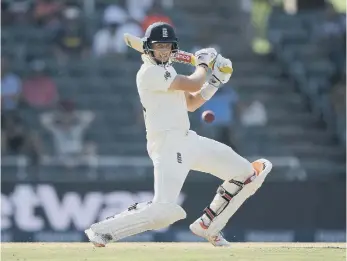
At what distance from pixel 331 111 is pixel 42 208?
4.65 meters

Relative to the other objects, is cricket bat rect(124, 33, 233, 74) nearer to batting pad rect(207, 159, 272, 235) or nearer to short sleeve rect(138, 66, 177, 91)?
short sleeve rect(138, 66, 177, 91)

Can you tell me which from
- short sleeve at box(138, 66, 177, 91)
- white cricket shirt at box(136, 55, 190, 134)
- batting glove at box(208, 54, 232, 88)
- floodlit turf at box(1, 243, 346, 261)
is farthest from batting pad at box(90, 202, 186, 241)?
batting glove at box(208, 54, 232, 88)

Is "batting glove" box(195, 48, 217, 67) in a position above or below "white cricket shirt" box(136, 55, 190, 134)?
above

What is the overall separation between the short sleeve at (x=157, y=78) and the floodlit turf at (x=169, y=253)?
51.7 inches

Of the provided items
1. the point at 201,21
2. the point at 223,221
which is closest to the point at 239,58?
the point at 201,21

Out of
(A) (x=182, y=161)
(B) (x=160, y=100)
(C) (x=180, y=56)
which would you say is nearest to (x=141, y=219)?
(A) (x=182, y=161)

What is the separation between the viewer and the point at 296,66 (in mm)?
17000

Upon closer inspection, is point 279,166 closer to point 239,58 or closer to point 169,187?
point 239,58

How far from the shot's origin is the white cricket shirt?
9242 mm

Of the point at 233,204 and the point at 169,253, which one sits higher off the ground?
the point at 233,204

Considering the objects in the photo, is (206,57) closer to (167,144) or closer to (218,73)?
(218,73)

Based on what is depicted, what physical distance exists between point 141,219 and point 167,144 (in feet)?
2.05

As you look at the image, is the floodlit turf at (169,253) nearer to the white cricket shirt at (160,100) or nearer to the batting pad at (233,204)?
the batting pad at (233,204)

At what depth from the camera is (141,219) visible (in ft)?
30.0
